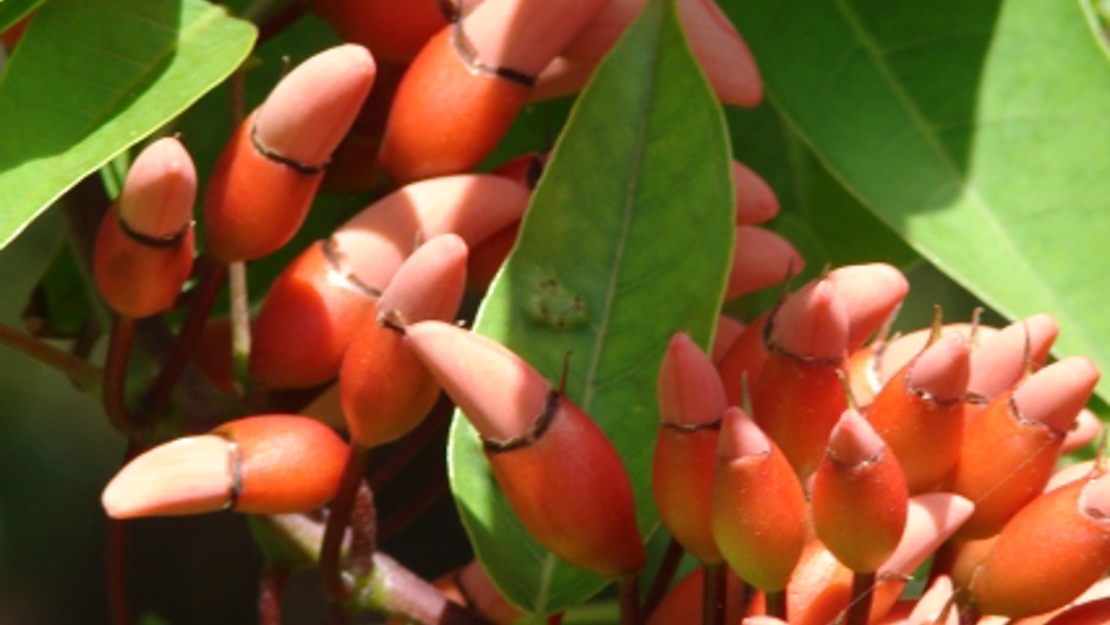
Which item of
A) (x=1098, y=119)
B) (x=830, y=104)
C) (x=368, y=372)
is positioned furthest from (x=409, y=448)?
(x=1098, y=119)

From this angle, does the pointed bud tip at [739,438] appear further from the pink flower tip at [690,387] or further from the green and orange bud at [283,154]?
the green and orange bud at [283,154]

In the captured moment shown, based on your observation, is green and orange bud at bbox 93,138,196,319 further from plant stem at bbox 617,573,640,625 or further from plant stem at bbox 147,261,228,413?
plant stem at bbox 617,573,640,625

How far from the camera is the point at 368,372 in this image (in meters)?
0.84

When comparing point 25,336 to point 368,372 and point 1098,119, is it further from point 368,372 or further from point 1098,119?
point 1098,119

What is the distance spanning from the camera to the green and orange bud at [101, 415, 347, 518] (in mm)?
812

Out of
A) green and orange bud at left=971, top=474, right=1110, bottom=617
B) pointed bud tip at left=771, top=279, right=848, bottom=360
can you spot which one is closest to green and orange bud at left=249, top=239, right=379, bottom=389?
pointed bud tip at left=771, top=279, right=848, bottom=360

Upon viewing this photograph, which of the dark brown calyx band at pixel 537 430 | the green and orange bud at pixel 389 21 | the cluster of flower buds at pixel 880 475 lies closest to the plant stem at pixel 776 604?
the cluster of flower buds at pixel 880 475

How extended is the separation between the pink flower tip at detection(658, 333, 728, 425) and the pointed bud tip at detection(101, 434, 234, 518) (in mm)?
196

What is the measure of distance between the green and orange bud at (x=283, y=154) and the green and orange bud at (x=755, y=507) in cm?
24

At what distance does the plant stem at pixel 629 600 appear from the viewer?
2.77 ft

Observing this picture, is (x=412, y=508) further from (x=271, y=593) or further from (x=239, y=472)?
(x=239, y=472)

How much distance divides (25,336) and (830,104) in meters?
0.44

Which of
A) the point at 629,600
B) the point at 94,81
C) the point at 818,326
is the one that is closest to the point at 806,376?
the point at 818,326

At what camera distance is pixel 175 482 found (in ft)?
2.69
